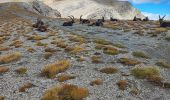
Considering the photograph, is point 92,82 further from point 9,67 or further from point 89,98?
point 9,67

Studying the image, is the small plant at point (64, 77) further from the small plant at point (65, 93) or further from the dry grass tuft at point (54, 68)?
the small plant at point (65, 93)

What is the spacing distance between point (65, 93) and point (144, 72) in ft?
25.4

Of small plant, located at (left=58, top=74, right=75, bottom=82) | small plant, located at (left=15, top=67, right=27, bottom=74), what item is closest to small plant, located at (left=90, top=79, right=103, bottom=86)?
small plant, located at (left=58, top=74, right=75, bottom=82)

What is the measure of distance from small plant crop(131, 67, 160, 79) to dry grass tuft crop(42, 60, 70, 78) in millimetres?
6323

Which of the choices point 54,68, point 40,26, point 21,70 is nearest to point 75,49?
point 54,68

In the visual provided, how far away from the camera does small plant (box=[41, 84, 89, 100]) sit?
23.0 metres

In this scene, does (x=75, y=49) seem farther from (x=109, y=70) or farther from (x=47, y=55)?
(x=109, y=70)

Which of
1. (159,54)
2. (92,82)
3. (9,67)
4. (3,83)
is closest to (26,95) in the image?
(3,83)

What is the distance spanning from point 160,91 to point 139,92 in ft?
5.52

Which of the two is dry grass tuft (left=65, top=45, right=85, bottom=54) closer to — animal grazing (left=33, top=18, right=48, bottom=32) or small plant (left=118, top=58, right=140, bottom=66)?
small plant (left=118, top=58, right=140, bottom=66)

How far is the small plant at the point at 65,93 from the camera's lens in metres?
23.0

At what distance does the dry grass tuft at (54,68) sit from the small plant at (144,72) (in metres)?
6.32

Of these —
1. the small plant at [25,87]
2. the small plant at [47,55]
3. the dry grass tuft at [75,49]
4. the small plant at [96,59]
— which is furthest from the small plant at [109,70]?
the small plant at [47,55]

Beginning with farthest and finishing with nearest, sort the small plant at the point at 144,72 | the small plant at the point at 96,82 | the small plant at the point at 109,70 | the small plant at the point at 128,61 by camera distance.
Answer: the small plant at the point at 128,61
the small plant at the point at 109,70
the small plant at the point at 144,72
the small plant at the point at 96,82
